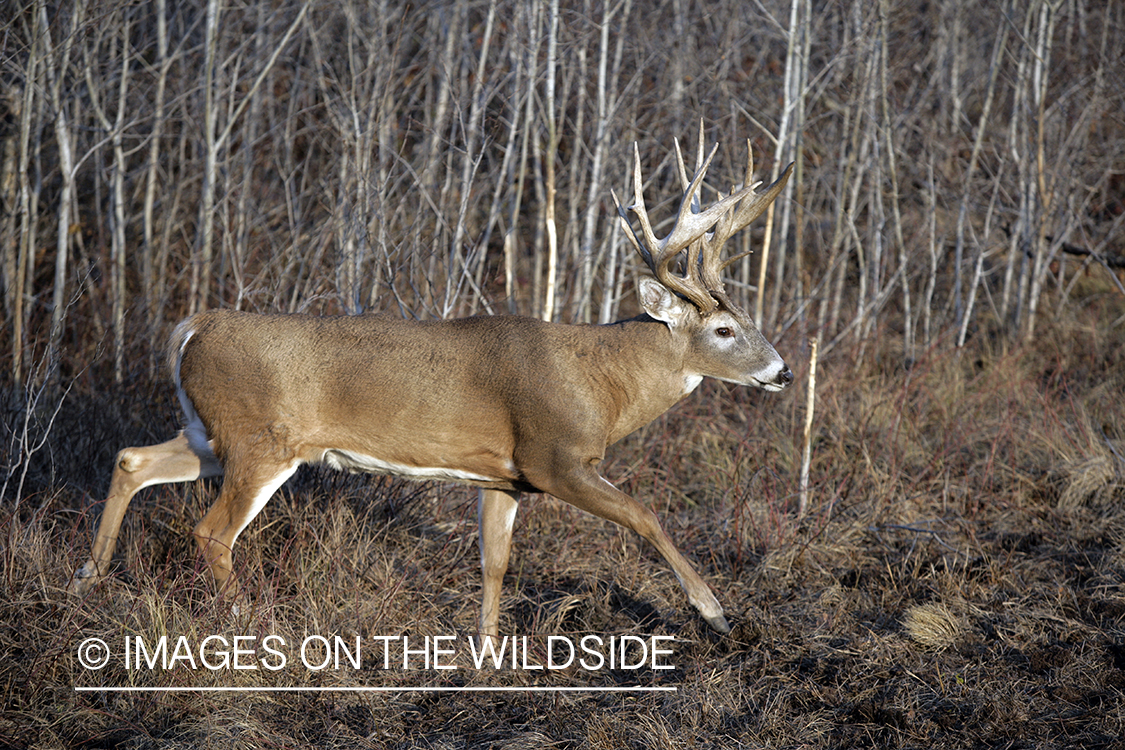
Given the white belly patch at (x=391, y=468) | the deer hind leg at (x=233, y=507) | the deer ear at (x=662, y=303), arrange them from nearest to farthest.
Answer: the deer hind leg at (x=233, y=507), the white belly patch at (x=391, y=468), the deer ear at (x=662, y=303)

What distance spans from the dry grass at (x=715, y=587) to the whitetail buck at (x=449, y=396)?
33 centimetres

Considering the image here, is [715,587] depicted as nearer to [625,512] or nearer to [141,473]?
[625,512]

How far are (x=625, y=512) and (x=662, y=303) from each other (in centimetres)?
98

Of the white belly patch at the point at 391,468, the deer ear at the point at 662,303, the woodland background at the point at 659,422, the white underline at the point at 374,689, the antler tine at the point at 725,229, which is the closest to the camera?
the white underline at the point at 374,689

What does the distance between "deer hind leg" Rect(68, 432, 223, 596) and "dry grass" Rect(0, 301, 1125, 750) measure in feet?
0.46

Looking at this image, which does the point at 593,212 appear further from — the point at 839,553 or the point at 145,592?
the point at 145,592

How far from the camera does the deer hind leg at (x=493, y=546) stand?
473 cm

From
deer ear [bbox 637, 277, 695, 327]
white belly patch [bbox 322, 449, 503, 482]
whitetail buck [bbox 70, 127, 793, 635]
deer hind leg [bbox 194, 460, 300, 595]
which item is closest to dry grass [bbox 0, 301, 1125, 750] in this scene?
deer hind leg [bbox 194, 460, 300, 595]

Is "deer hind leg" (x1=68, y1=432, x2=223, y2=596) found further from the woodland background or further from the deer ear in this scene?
the deer ear

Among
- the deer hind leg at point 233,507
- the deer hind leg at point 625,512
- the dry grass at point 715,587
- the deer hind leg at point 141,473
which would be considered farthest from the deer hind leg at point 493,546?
the deer hind leg at point 141,473

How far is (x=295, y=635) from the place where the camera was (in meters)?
4.22

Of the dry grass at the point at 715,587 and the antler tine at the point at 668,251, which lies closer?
the dry grass at the point at 715,587

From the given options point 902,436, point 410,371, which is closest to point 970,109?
point 902,436

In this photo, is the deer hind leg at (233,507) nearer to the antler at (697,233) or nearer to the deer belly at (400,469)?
the deer belly at (400,469)
